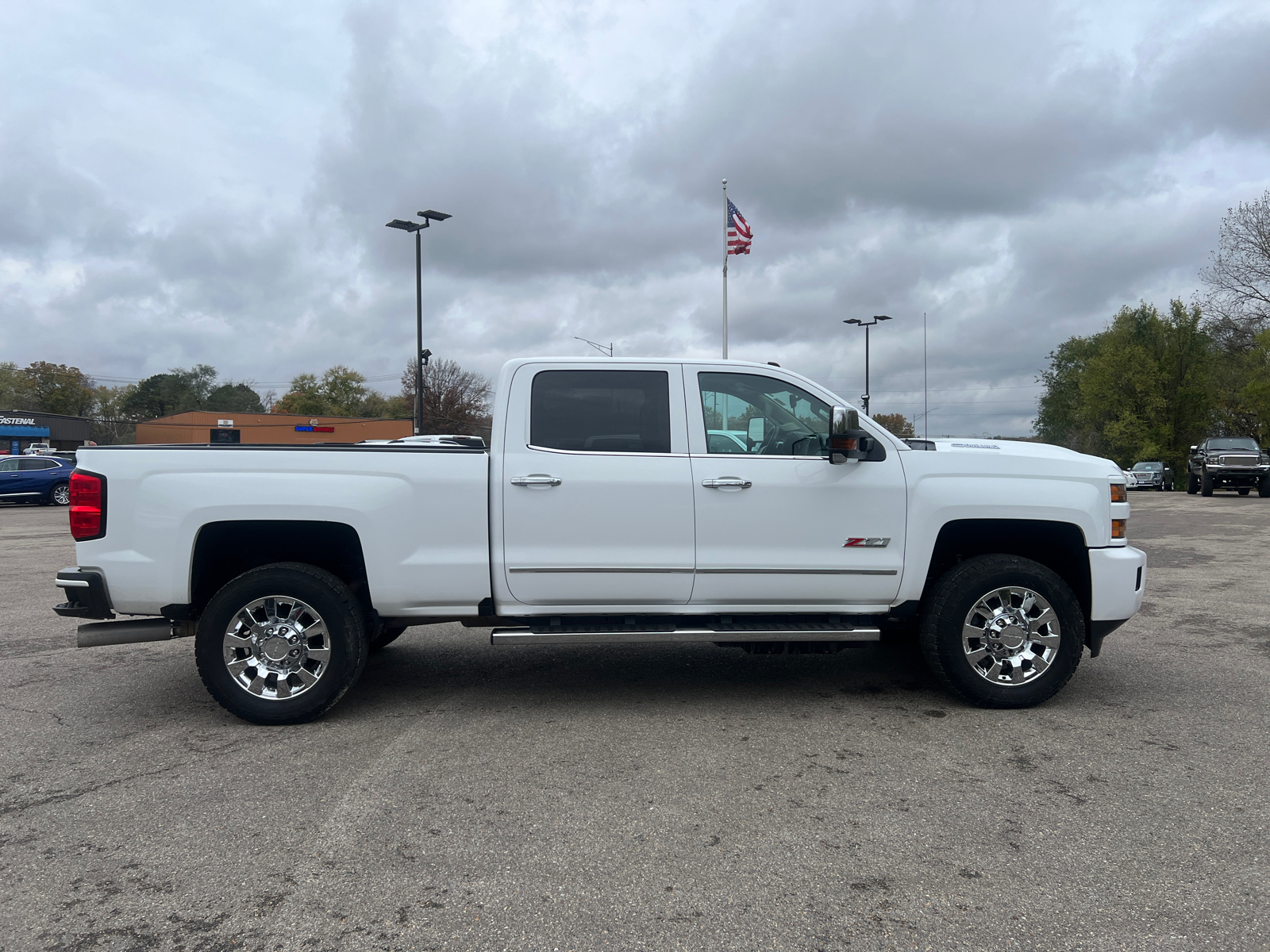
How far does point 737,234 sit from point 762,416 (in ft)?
66.8

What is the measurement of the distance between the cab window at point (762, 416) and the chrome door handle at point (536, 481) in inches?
36.4

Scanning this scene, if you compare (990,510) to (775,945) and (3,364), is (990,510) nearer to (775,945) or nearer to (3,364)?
(775,945)

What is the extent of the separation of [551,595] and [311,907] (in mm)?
2167

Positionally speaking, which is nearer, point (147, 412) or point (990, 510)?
point (990, 510)

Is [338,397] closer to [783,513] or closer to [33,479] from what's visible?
[33,479]

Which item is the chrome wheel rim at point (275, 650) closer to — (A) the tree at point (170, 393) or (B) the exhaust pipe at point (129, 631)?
(B) the exhaust pipe at point (129, 631)

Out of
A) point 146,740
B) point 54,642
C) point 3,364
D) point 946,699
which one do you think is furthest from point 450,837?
point 3,364

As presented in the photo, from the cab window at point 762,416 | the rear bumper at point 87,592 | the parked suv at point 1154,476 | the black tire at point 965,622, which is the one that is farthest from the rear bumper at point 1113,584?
the parked suv at point 1154,476

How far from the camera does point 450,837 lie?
335cm

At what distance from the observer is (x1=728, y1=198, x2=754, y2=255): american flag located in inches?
949

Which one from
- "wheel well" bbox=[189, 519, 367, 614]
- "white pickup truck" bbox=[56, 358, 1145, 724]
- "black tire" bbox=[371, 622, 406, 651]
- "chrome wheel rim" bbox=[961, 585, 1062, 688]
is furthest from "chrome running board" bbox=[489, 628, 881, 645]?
"black tire" bbox=[371, 622, 406, 651]

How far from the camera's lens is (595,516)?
476 centimetres

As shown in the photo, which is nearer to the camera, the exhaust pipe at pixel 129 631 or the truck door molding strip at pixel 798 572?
the exhaust pipe at pixel 129 631

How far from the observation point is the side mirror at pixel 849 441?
452 centimetres
